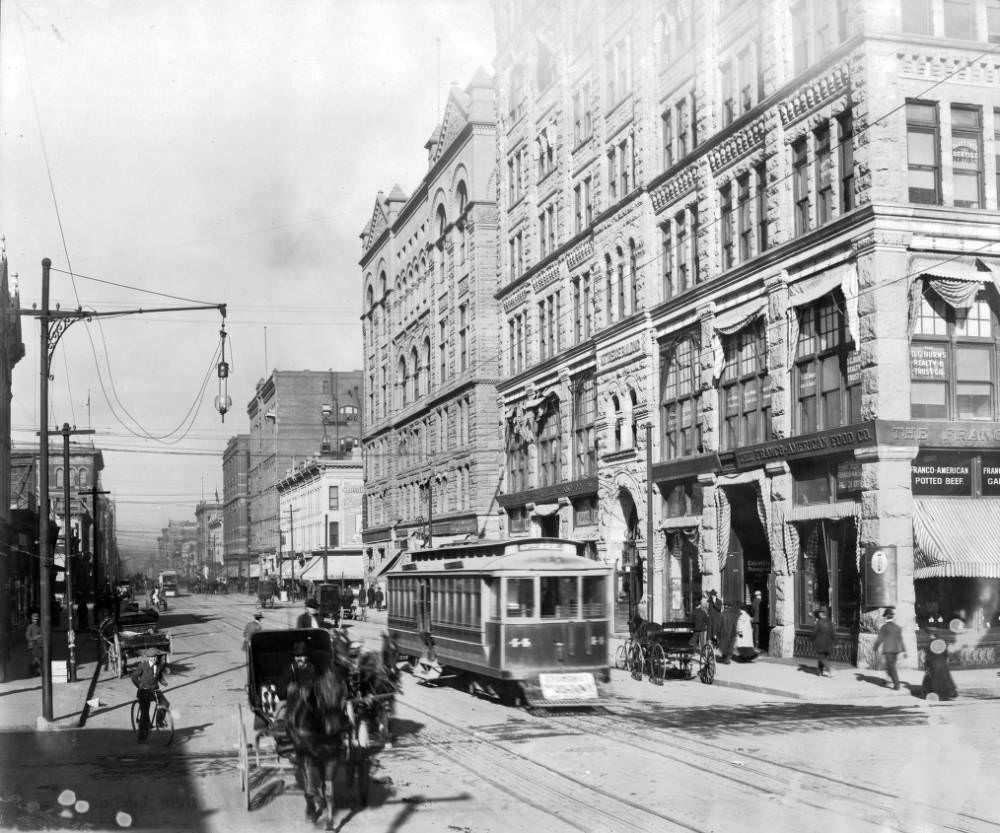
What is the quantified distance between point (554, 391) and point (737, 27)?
19632mm

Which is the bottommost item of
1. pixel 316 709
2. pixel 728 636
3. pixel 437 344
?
pixel 728 636

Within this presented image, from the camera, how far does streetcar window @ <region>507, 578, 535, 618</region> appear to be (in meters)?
22.5

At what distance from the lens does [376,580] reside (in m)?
81.2

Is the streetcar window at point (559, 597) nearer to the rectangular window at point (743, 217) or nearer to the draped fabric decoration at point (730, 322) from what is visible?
the draped fabric decoration at point (730, 322)

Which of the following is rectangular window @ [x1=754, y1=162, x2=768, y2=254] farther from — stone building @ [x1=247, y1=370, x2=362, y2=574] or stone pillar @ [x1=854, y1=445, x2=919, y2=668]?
stone building @ [x1=247, y1=370, x2=362, y2=574]

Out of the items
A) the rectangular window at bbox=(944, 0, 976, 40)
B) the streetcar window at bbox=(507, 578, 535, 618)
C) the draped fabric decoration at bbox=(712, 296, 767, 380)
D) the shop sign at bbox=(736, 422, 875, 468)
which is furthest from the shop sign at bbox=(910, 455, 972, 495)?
the streetcar window at bbox=(507, 578, 535, 618)

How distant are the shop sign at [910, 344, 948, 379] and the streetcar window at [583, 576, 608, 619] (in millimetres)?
10183

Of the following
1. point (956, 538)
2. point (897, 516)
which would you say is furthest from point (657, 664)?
point (956, 538)

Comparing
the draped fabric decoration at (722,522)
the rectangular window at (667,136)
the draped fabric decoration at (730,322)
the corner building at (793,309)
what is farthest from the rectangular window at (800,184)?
the draped fabric decoration at (722,522)

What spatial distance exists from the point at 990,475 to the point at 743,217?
10.9 meters

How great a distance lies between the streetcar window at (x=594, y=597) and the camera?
2294 centimetres

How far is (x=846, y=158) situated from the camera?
2994cm

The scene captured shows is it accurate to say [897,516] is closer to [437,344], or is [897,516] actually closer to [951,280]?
[951,280]

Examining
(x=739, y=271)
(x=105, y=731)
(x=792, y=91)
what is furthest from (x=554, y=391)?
(x=105, y=731)
